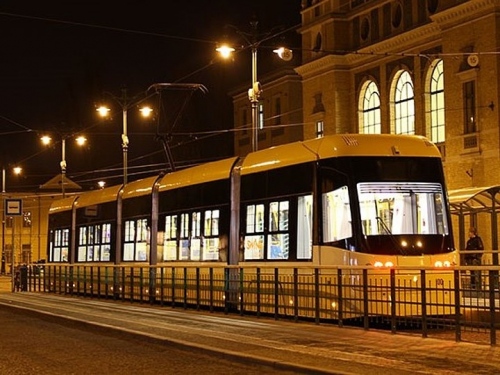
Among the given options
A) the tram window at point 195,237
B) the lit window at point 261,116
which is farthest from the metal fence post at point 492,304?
the lit window at point 261,116

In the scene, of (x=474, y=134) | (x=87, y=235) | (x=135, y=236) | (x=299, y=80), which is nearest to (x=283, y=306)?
(x=135, y=236)

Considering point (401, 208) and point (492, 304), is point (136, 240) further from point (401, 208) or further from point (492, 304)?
point (492, 304)

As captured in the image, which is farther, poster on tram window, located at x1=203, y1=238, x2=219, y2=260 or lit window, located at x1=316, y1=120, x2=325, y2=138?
lit window, located at x1=316, y1=120, x2=325, y2=138

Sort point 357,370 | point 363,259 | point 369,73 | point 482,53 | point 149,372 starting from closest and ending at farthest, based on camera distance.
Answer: point 357,370, point 149,372, point 363,259, point 482,53, point 369,73

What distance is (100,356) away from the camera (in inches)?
598

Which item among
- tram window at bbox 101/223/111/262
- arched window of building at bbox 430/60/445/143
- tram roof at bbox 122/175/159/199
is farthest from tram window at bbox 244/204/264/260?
arched window of building at bbox 430/60/445/143

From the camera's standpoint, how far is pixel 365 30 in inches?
2044

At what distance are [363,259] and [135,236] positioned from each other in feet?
42.3

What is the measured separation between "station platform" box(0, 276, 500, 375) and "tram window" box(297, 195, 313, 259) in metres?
1.53

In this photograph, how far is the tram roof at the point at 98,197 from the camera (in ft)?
108

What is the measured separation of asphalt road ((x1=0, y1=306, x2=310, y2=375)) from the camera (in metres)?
13.3

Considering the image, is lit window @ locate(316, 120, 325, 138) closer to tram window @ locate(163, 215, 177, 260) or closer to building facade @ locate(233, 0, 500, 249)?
building facade @ locate(233, 0, 500, 249)

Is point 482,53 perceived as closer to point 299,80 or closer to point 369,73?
→ point 369,73

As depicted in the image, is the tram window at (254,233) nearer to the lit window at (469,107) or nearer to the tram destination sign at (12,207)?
the tram destination sign at (12,207)
